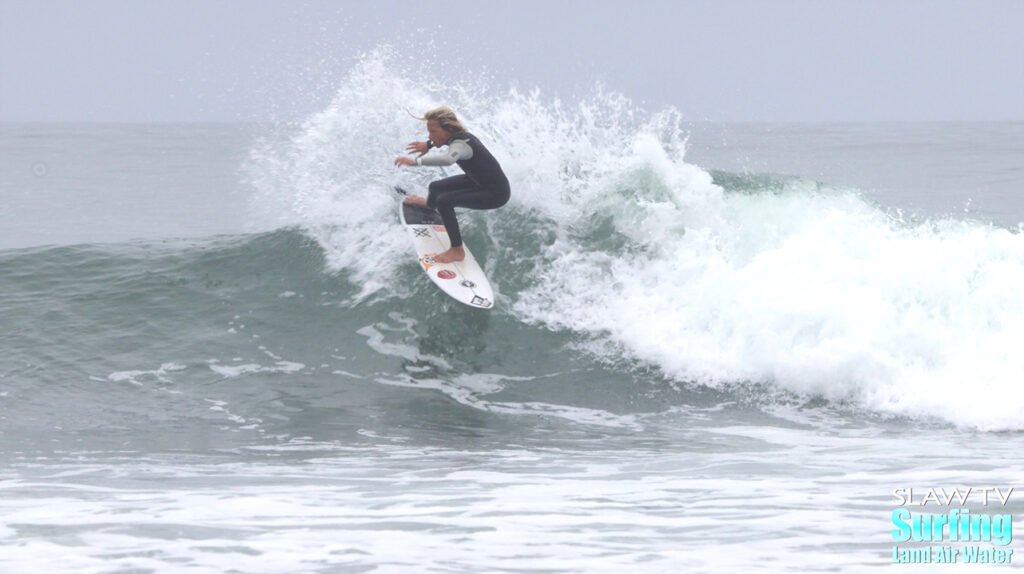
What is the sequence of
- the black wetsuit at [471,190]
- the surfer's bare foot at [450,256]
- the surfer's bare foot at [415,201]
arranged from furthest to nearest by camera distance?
the surfer's bare foot at [415,201]
the surfer's bare foot at [450,256]
the black wetsuit at [471,190]

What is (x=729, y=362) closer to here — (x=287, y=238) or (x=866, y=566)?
(x=866, y=566)

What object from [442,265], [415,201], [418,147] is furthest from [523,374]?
[415,201]

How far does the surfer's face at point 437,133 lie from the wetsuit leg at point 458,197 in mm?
452

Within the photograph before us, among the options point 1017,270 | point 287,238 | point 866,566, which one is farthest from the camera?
point 287,238

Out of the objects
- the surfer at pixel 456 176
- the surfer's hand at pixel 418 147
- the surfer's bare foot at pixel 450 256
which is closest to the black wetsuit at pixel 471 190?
the surfer at pixel 456 176

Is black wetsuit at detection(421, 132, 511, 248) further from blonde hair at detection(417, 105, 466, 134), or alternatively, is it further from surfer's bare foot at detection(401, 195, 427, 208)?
surfer's bare foot at detection(401, 195, 427, 208)

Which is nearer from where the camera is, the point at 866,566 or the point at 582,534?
the point at 866,566

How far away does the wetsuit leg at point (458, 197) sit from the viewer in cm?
1062

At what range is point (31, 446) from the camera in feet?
26.5

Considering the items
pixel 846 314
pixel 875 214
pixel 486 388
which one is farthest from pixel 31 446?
pixel 875 214

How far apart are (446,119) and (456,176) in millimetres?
646

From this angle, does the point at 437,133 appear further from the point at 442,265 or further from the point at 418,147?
the point at 442,265

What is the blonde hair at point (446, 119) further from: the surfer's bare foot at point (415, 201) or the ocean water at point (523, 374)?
the ocean water at point (523, 374)

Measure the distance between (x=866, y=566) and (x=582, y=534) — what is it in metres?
1.48
